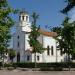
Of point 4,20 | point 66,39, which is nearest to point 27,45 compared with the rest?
point 66,39

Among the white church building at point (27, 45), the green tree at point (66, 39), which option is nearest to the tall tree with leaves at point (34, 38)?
the green tree at point (66, 39)

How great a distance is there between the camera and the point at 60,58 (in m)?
98.3

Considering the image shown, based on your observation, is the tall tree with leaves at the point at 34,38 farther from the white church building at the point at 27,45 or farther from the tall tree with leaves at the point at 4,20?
the tall tree with leaves at the point at 4,20

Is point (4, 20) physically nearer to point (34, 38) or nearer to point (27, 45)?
point (34, 38)

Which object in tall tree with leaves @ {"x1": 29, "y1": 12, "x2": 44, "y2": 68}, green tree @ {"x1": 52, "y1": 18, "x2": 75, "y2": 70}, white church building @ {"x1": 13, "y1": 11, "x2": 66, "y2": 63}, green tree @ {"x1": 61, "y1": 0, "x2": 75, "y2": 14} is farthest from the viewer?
white church building @ {"x1": 13, "y1": 11, "x2": 66, "y2": 63}

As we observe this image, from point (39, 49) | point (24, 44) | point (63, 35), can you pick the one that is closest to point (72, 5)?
point (63, 35)

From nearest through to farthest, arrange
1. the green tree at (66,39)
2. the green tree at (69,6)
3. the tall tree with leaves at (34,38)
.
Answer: the green tree at (69,6), the green tree at (66,39), the tall tree with leaves at (34,38)

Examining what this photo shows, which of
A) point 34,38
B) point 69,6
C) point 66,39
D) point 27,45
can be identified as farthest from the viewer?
point 27,45

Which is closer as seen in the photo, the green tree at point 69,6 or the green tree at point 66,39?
the green tree at point 69,6

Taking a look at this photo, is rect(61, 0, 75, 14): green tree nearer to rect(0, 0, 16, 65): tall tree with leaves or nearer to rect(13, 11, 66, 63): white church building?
rect(0, 0, 16, 65): tall tree with leaves

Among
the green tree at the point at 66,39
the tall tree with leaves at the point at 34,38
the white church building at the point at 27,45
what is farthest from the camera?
the white church building at the point at 27,45

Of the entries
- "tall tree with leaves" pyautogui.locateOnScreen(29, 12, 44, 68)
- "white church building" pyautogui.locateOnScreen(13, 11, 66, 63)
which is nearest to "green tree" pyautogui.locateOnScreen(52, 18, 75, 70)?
"tall tree with leaves" pyautogui.locateOnScreen(29, 12, 44, 68)

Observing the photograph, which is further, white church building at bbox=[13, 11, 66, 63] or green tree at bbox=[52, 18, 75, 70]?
white church building at bbox=[13, 11, 66, 63]

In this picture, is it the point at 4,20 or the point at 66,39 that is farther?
the point at 66,39
